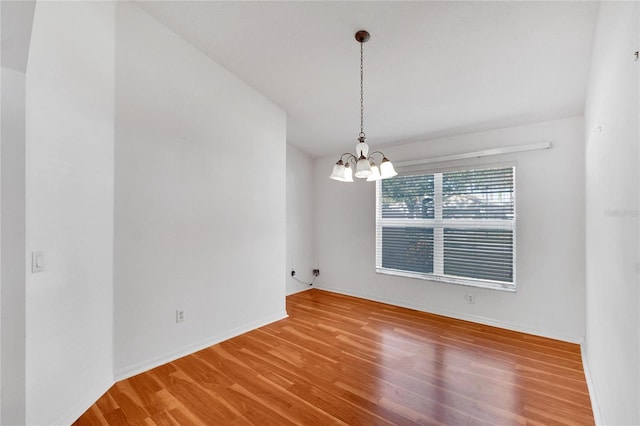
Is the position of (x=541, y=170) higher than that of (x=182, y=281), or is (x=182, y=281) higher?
(x=541, y=170)

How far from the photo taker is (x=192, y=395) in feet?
6.56

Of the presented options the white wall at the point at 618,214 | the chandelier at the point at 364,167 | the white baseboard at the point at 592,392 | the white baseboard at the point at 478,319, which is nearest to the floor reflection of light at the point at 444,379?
the white baseboard at the point at 592,392

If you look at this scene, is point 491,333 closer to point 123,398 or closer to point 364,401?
point 364,401

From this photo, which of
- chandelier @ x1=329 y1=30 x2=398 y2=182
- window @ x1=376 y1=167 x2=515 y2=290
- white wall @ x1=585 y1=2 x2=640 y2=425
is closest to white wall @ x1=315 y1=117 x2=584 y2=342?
window @ x1=376 y1=167 x2=515 y2=290

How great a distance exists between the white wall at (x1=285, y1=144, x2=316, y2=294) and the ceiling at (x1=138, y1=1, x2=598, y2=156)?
154 centimetres

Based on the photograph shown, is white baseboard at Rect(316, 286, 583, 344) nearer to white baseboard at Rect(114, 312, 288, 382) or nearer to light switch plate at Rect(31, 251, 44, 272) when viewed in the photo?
white baseboard at Rect(114, 312, 288, 382)

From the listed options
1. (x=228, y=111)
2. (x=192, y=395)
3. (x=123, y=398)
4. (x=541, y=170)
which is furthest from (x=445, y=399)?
(x=228, y=111)

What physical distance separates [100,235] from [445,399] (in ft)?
9.23

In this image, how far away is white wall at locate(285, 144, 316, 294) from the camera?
15.7 feet

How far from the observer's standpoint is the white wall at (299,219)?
15.7 ft

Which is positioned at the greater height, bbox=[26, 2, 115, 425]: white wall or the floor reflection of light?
bbox=[26, 2, 115, 425]: white wall

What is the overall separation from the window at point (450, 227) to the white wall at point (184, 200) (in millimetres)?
1934

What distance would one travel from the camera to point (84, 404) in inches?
72.2

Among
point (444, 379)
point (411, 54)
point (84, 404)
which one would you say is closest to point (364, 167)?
point (411, 54)
